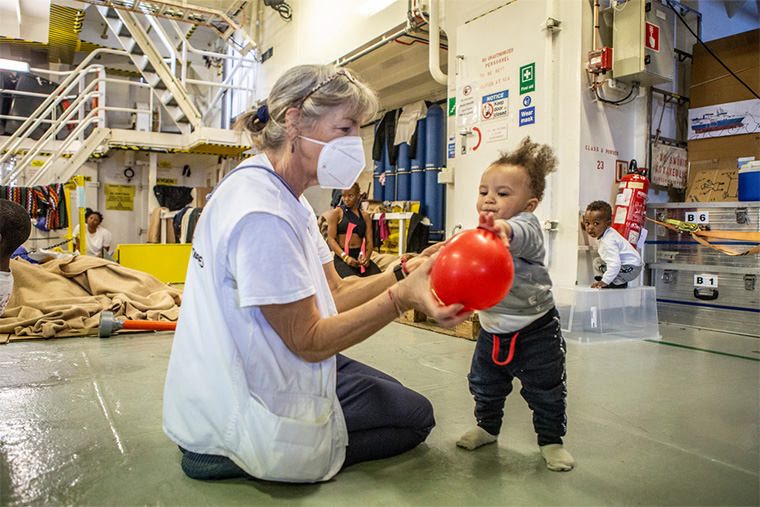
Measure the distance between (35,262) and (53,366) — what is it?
2.54 meters

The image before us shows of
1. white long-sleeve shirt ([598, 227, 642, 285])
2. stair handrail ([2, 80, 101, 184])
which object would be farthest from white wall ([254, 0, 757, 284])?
stair handrail ([2, 80, 101, 184])

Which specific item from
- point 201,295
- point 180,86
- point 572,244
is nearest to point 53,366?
point 201,295

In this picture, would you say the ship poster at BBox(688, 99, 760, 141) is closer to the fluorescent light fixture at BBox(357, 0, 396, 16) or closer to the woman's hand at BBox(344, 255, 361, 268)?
the fluorescent light fixture at BBox(357, 0, 396, 16)

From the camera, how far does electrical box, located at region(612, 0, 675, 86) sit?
408cm

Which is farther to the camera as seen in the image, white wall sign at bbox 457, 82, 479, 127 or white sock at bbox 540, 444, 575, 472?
white wall sign at bbox 457, 82, 479, 127

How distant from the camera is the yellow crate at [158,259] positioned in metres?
7.64

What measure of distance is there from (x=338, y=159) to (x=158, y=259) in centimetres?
707

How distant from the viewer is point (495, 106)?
15.3 ft

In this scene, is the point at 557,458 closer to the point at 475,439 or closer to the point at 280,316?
the point at 475,439

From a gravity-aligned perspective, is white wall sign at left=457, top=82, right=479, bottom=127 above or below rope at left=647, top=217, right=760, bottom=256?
above

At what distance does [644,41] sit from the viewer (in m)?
4.06

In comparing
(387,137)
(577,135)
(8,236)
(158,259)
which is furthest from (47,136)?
(577,135)

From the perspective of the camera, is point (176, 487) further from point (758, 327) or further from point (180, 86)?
point (180, 86)

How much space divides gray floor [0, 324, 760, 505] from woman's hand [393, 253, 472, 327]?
611 millimetres
